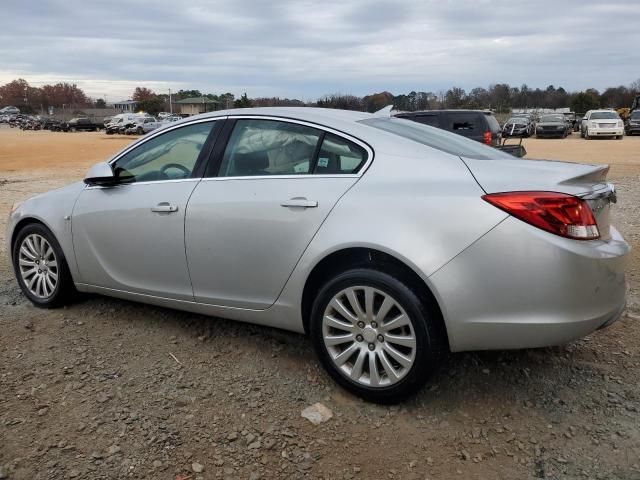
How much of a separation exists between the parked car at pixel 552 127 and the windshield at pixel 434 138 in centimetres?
3459

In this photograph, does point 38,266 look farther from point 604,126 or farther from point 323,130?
point 604,126

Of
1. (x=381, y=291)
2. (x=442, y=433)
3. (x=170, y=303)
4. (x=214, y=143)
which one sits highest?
(x=214, y=143)

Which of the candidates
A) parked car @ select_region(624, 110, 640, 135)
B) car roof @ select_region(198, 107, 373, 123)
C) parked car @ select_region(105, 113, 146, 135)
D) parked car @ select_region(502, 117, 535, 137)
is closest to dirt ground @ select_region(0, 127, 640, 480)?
car roof @ select_region(198, 107, 373, 123)

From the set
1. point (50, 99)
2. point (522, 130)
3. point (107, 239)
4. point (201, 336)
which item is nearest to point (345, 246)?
point (201, 336)

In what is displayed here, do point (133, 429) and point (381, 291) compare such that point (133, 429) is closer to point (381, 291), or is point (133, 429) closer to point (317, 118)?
point (381, 291)

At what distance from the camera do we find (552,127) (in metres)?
35.4

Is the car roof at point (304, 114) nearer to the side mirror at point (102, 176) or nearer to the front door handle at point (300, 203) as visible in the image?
the front door handle at point (300, 203)

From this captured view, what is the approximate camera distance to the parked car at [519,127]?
33.7 m

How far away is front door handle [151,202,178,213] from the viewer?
3.80 metres

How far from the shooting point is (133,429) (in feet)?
9.84

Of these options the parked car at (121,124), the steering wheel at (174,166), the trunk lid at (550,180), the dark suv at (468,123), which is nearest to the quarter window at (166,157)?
the steering wheel at (174,166)

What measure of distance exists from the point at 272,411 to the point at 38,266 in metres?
2.58

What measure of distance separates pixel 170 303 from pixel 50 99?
466ft

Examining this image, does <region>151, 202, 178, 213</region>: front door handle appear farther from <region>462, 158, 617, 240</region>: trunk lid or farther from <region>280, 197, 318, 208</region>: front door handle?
<region>462, 158, 617, 240</region>: trunk lid
